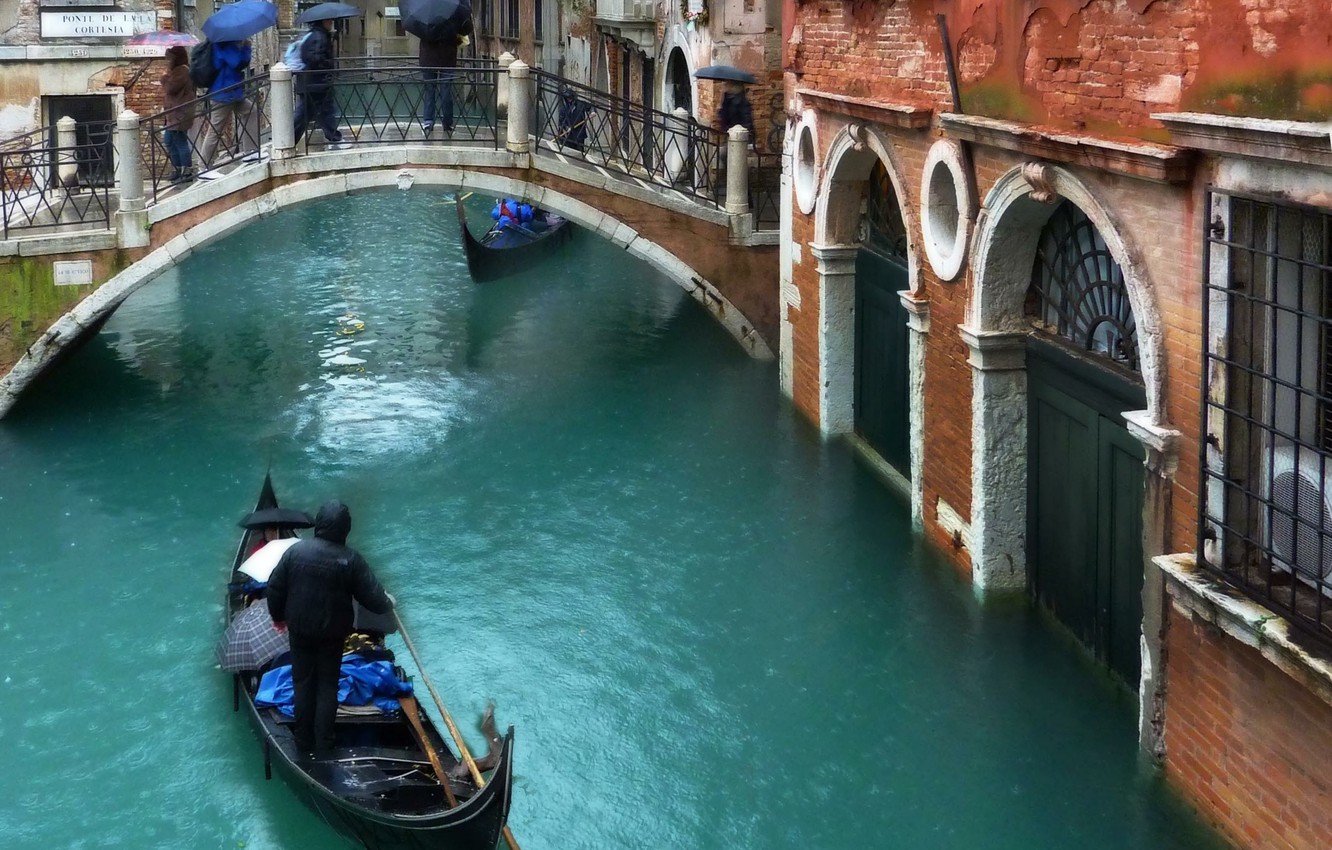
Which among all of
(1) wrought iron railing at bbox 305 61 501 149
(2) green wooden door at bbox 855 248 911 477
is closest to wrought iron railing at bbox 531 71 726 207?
(1) wrought iron railing at bbox 305 61 501 149

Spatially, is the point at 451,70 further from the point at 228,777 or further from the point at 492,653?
the point at 228,777

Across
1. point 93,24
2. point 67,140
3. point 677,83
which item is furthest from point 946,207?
point 677,83

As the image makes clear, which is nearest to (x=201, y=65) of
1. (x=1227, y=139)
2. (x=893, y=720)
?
(x=893, y=720)

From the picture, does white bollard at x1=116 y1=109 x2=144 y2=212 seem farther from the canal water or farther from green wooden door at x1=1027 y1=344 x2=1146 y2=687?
green wooden door at x1=1027 y1=344 x2=1146 y2=687

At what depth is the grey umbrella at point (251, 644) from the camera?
222 inches

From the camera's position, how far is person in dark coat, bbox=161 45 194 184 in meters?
10.2

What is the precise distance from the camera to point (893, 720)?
5.83 metres

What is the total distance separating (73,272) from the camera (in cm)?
970

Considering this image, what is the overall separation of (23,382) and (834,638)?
5682 mm

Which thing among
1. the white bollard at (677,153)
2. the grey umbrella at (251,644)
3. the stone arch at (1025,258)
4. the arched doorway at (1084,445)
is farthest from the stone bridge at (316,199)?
the grey umbrella at (251,644)

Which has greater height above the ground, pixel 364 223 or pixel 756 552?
pixel 364 223

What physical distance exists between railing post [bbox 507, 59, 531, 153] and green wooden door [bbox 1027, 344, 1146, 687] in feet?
15.7

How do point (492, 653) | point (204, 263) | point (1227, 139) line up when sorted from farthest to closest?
1. point (204, 263)
2. point (492, 653)
3. point (1227, 139)

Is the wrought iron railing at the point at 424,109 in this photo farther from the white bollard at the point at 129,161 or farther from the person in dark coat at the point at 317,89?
the white bollard at the point at 129,161
